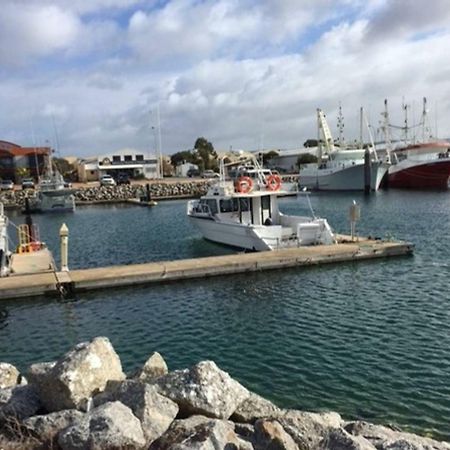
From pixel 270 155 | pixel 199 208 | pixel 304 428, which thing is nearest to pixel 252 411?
pixel 304 428

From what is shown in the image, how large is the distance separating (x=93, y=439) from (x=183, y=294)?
12445 mm

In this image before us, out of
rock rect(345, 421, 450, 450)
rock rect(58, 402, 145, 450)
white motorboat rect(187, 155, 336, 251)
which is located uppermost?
white motorboat rect(187, 155, 336, 251)

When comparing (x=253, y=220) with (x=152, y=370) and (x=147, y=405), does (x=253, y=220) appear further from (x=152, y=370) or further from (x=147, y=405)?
(x=147, y=405)

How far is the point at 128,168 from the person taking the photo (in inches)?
4232

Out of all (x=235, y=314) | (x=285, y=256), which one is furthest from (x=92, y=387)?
(x=285, y=256)

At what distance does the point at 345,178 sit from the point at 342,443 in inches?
2923

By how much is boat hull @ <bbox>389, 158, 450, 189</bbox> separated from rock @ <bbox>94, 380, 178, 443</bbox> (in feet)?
237

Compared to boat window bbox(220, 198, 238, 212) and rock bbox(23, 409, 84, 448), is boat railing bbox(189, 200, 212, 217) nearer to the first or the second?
boat window bbox(220, 198, 238, 212)

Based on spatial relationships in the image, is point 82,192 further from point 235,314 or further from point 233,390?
point 233,390

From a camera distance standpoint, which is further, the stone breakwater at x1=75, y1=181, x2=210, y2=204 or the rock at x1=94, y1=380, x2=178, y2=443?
the stone breakwater at x1=75, y1=181, x2=210, y2=204

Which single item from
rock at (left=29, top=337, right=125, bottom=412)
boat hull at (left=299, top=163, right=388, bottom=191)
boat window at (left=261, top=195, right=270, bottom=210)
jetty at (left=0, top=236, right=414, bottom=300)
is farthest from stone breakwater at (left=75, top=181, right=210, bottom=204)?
rock at (left=29, top=337, right=125, bottom=412)

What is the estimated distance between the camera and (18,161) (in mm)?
93375

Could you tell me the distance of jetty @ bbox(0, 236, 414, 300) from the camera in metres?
18.4

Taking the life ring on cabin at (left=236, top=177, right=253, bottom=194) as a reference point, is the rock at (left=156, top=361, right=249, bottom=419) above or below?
below
